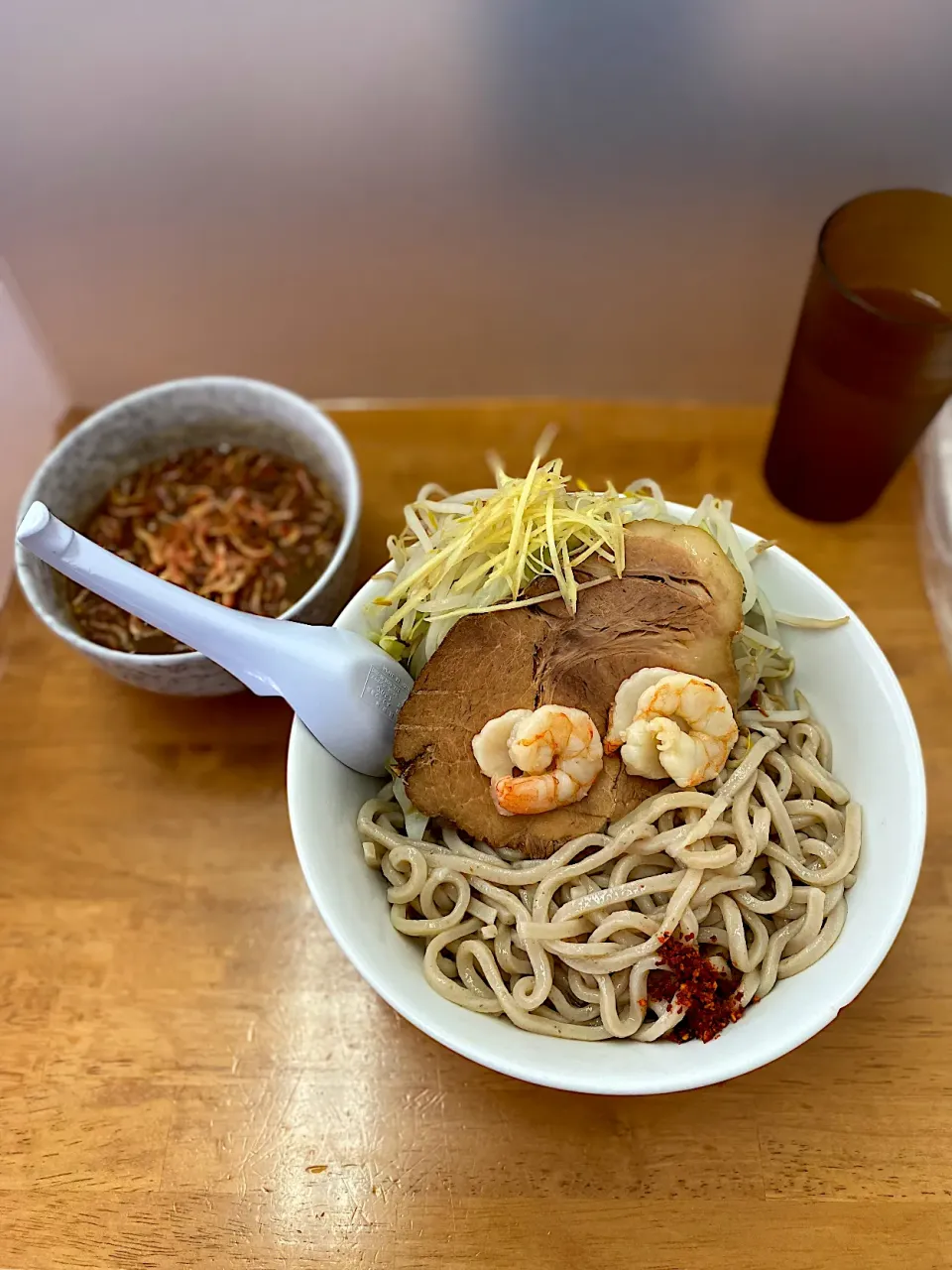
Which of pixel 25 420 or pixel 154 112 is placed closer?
pixel 154 112

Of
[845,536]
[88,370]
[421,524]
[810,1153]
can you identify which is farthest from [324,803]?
[88,370]

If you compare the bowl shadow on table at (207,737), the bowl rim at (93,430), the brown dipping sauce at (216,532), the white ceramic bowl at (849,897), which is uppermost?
the bowl rim at (93,430)

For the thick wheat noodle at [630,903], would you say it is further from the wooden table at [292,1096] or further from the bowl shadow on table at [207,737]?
the bowl shadow on table at [207,737]

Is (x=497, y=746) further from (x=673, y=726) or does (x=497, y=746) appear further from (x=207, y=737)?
(x=207, y=737)

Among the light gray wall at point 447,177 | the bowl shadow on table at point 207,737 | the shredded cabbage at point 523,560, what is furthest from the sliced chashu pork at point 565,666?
the light gray wall at point 447,177

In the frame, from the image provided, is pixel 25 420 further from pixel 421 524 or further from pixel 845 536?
pixel 845 536

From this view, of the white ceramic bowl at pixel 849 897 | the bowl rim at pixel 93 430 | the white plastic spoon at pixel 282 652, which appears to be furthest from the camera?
the bowl rim at pixel 93 430

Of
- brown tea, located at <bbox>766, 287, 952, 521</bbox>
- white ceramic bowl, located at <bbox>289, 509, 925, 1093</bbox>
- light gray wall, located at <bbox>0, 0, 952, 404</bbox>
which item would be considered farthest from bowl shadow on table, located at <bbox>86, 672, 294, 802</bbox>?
brown tea, located at <bbox>766, 287, 952, 521</bbox>

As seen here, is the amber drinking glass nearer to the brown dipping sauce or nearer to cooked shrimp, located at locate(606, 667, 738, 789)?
cooked shrimp, located at locate(606, 667, 738, 789)
